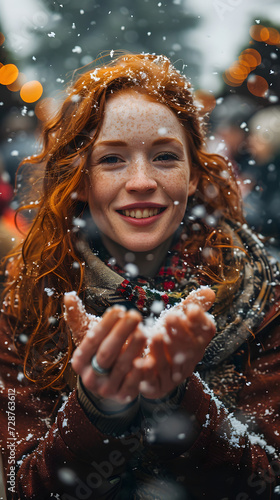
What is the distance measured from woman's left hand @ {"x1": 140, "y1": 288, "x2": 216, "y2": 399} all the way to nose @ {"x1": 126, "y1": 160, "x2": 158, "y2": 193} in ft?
0.57

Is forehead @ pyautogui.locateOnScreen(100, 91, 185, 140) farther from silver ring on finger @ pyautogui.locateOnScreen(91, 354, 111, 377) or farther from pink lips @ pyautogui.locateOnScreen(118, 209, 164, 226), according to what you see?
silver ring on finger @ pyautogui.locateOnScreen(91, 354, 111, 377)

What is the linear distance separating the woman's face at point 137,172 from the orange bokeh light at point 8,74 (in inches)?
8.2

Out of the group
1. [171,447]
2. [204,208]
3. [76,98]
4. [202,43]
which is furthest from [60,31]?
[171,447]

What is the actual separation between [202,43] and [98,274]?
0.43m

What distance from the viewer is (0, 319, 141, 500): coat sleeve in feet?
1.53

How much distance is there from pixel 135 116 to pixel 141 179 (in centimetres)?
9

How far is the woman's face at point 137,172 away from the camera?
1.72ft

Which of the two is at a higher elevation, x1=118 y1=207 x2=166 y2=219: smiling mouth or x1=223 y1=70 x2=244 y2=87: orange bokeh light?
x1=223 y1=70 x2=244 y2=87: orange bokeh light

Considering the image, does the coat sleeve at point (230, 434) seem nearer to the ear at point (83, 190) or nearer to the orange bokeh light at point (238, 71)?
the ear at point (83, 190)

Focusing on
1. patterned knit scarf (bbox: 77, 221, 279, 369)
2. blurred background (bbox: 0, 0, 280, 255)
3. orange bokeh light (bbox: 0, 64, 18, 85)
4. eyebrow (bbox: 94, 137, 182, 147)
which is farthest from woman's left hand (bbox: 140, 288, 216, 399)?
orange bokeh light (bbox: 0, 64, 18, 85)

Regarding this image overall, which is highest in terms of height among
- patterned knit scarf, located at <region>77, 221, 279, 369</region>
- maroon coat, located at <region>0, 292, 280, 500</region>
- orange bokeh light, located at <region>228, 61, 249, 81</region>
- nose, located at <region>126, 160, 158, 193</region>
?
orange bokeh light, located at <region>228, 61, 249, 81</region>

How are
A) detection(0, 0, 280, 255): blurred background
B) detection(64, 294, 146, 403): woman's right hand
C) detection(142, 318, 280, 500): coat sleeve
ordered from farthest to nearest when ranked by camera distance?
detection(0, 0, 280, 255): blurred background → detection(142, 318, 280, 500): coat sleeve → detection(64, 294, 146, 403): woman's right hand

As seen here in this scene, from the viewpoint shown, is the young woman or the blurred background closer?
the young woman

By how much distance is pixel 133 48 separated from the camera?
61 centimetres
